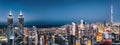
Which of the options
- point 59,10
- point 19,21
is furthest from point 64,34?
point 19,21

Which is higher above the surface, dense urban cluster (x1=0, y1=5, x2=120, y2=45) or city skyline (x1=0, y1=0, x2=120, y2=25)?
city skyline (x1=0, y1=0, x2=120, y2=25)

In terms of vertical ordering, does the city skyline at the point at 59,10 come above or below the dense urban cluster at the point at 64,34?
above

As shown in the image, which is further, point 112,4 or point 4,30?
point 112,4

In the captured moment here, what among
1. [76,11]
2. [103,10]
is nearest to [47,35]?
[76,11]

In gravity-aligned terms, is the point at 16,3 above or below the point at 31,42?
above

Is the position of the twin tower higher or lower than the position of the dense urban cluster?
higher

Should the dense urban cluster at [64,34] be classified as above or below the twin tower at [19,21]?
below

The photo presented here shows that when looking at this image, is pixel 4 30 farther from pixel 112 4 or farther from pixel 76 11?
pixel 112 4
